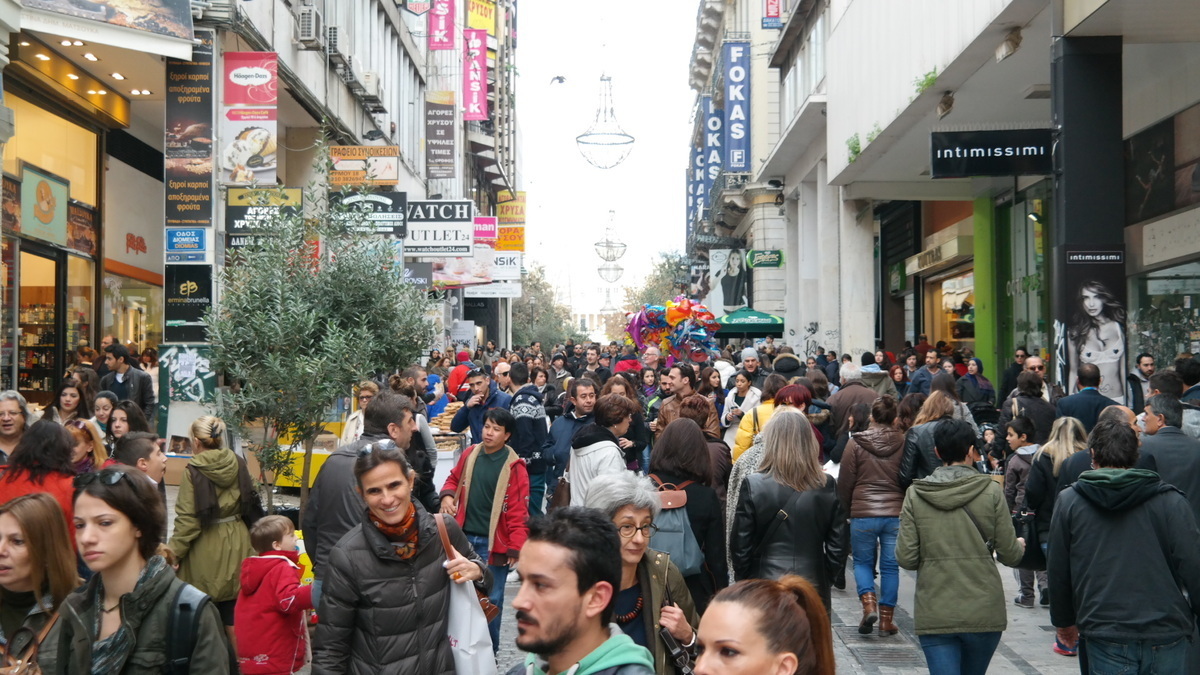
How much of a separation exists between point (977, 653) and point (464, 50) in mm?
54997

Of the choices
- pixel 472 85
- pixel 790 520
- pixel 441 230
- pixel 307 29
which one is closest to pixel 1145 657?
pixel 790 520

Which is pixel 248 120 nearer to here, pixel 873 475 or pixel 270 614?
pixel 873 475

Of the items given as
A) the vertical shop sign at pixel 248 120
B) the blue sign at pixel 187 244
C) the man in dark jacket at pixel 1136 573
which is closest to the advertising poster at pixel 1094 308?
the man in dark jacket at pixel 1136 573

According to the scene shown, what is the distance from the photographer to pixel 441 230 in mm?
26859

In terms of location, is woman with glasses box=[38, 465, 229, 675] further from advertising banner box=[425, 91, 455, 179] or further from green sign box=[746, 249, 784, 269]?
advertising banner box=[425, 91, 455, 179]

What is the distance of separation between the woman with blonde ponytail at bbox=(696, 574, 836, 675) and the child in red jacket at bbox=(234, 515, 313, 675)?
13.1ft

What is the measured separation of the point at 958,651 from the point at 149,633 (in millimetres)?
4114

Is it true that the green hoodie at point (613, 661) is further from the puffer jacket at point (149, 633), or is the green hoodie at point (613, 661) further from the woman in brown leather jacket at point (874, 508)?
the woman in brown leather jacket at point (874, 508)

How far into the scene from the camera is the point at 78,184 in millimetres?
20594

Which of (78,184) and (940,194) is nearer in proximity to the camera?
(78,184)

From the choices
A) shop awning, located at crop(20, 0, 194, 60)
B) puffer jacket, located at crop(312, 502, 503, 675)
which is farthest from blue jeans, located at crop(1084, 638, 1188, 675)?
shop awning, located at crop(20, 0, 194, 60)

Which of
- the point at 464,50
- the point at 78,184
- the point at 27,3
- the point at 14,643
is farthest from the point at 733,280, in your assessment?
the point at 14,643

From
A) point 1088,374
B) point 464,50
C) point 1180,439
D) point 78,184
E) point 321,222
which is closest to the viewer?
point 1180,439

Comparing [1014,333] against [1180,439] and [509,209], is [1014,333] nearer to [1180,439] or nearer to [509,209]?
[1180,439]
